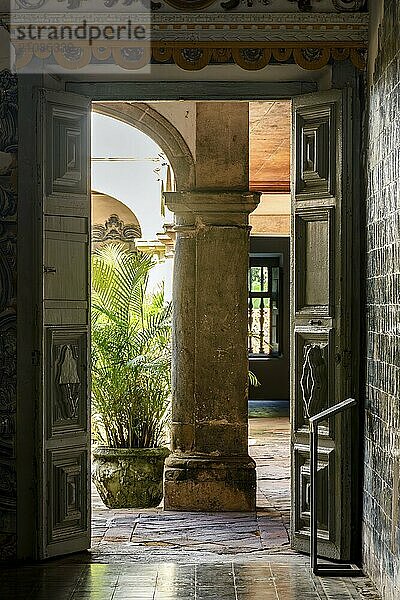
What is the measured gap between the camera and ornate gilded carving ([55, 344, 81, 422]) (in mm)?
6969

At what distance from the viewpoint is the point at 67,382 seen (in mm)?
6988

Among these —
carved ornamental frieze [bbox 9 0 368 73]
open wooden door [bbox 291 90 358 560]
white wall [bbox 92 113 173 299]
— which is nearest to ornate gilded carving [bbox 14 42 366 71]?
carved ornamental frieze [bbox 9 0 368 73]

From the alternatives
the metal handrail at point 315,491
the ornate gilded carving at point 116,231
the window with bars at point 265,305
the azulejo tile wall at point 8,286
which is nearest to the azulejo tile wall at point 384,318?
the metal handrail at point 315,491

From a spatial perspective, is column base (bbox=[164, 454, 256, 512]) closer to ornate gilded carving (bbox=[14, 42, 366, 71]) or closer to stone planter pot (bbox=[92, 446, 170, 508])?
stone planter pot (bbox=[92, 446, 170, 508])

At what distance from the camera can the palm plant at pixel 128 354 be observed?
10.0 m

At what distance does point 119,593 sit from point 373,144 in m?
2.71

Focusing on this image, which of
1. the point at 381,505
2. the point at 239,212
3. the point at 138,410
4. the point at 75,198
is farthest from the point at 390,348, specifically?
the point at 138,410

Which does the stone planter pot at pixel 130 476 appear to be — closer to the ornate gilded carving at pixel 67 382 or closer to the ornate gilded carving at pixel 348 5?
the ornate gilded carving at pixel 67 382

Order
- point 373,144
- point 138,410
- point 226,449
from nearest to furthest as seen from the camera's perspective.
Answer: point 373,144, point 226,449, point 138,410

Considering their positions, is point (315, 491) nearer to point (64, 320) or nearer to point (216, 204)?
point (64, 320)

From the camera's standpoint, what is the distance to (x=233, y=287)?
29.3 ft

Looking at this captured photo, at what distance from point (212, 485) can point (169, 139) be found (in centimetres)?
262

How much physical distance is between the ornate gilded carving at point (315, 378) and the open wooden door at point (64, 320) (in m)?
1.32

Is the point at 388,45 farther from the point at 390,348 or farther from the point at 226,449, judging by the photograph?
the point at 226,449
